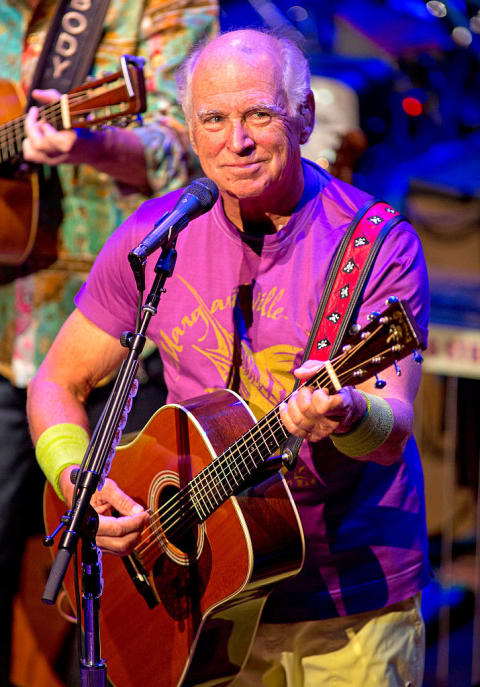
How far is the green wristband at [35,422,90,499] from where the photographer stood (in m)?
2.18

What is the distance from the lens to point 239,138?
1884 millimetres

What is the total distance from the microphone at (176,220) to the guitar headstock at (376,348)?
1.28ft

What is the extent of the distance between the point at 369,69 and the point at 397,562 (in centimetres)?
357

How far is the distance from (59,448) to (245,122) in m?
0.85

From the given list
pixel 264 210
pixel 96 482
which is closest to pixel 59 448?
pixel 96 482

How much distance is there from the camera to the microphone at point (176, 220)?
1.77 metres

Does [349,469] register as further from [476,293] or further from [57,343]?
[476,293]

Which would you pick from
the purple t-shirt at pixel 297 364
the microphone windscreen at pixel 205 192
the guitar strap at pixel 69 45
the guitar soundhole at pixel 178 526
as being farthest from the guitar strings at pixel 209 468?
the guitar strap at pixel 69 45

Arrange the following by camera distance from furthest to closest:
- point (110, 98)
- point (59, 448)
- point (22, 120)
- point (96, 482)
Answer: point (22, 120), point (110, 98), point (59, 448), point (96, 482)

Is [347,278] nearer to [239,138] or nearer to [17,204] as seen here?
[239,138]

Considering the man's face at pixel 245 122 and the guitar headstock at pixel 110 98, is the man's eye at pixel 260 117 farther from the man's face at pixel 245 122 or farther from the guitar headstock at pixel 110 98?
the guitar headstock at pixel 110 98

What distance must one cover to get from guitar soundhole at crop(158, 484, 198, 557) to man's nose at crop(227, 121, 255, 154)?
73 centimetres

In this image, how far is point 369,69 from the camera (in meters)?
5.05

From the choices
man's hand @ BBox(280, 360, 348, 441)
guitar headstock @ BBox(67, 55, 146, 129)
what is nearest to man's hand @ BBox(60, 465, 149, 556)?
man's hand @ BBox(280, 360, 348, 441)
